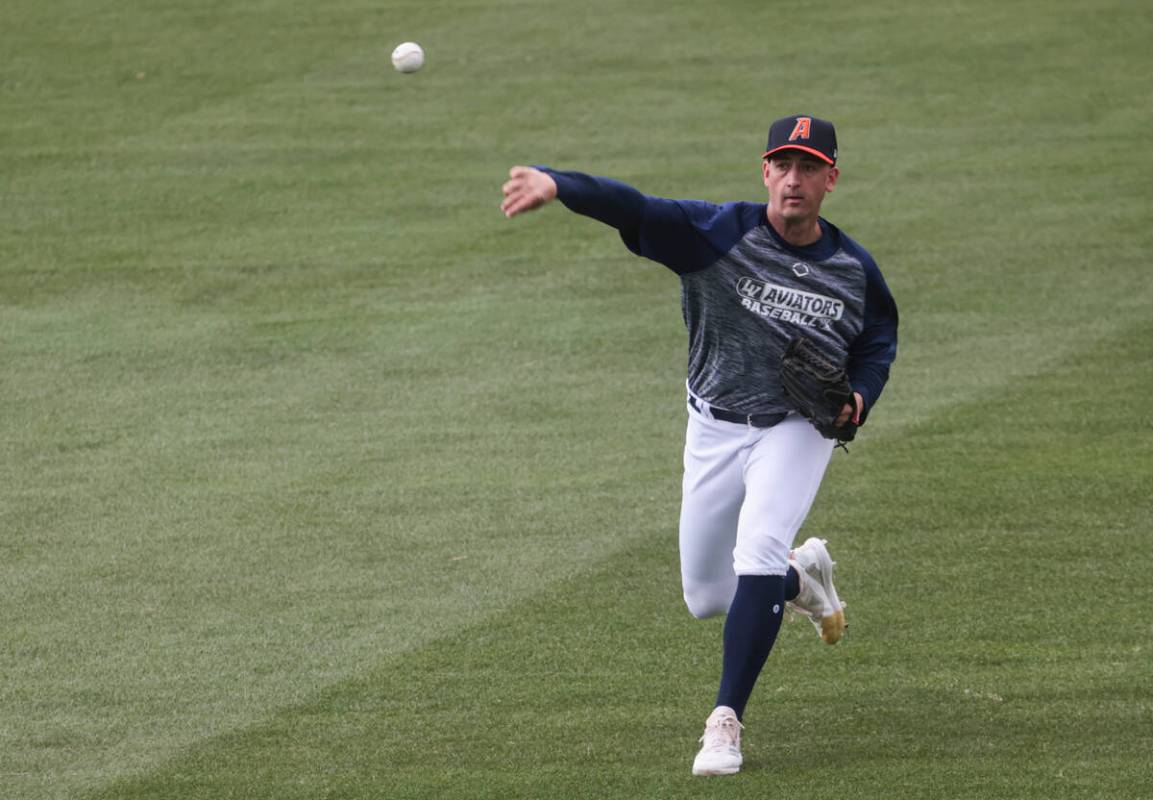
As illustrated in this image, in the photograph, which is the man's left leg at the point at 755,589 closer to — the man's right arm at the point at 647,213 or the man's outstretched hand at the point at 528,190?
the man's right arm at the point at 647,213

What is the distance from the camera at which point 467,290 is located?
12.6m

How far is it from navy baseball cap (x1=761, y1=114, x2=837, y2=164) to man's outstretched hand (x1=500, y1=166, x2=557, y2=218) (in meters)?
0.95

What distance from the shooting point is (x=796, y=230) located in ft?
20.1

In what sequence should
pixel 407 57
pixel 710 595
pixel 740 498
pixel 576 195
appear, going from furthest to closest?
1. pixel 407 57
2. pixel 710 595
3. pixel 740 498
4. pixel 576 195

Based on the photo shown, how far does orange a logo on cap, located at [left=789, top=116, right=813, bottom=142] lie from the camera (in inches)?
238

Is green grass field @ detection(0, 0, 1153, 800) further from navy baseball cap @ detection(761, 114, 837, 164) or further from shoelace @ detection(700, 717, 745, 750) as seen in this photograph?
navy baseball cap @ detection(761, 114, 837, 164)

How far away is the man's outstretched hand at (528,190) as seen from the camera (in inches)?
212

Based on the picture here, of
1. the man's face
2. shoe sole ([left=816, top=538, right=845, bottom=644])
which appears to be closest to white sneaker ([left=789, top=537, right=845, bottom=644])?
shoe sole ([left=816, top=538, right=845, bottom=644])

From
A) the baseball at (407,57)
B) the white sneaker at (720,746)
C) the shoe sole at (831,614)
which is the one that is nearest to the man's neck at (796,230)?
the shoe sole at (831,614)

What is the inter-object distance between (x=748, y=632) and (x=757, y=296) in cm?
115

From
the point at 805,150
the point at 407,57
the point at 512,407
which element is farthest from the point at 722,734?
the point at 407,57

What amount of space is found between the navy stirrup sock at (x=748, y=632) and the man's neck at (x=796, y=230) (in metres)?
1.17

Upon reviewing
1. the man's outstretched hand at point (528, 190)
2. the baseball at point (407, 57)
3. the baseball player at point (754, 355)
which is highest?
the man's outstretched hand at point (528, 190)

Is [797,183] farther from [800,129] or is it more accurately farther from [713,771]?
[713,771]
